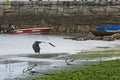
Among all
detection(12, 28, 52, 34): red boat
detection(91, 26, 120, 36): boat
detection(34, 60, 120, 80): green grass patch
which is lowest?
detection(12, 28, 52, 34): red boat

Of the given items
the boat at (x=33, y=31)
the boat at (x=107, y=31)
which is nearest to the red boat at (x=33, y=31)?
the boat at (x=33, y=31)

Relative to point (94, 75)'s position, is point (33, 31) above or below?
below

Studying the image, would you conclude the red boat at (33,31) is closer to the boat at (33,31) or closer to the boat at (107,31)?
the boat at (33,31)

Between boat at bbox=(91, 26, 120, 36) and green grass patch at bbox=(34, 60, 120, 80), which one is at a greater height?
green grass patch at bbox=(34, 60, 120, 80)

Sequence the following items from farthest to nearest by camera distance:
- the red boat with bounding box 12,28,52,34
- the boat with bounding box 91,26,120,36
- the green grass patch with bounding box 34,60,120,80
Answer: the red boat with bounding box 12,28,52,34
the boat with bounding box 91,26,120,36
the green grass patch with bounding box 34,60,120,80

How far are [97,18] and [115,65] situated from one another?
119 feet

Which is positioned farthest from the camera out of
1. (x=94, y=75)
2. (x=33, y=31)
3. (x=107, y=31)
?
(x=33, y=31)

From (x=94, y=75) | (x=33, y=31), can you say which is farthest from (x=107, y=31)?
(x=94, y=75)

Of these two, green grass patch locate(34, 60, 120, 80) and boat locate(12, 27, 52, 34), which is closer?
green grass patch locate(34, 60, 120, 80)

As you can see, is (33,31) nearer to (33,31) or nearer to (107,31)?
(33,31)

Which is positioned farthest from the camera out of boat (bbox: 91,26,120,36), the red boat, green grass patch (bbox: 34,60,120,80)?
the red boat

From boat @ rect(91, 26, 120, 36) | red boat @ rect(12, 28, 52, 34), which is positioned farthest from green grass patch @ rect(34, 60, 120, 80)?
red boat @ rect(12, 28, 52, 34)

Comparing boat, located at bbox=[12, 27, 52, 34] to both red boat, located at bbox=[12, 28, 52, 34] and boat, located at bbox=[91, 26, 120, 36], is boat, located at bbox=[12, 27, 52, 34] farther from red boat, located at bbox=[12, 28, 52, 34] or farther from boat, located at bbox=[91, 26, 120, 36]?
boat, located at bbox=[91, 26, 120, 36]

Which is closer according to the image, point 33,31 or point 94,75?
point 94,75
